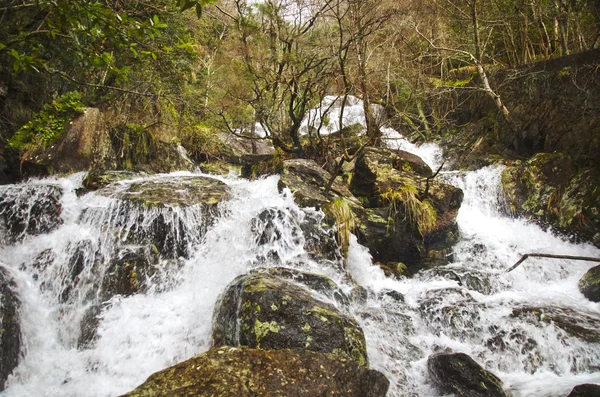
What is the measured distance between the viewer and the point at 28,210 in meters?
5.86

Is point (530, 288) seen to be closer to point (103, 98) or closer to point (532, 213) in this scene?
point (532, 213)

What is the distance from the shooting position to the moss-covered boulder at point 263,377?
236 cm

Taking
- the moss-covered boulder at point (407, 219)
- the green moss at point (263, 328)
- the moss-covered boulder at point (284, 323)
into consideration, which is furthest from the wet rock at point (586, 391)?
the moss-covered boulder at point (407, 219)

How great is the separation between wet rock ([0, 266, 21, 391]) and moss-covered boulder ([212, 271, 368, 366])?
86.8 inches

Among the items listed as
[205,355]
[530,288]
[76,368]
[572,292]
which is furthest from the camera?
[530,288]

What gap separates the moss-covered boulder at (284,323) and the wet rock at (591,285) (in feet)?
13.7

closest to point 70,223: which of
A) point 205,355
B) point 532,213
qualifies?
point 205,355

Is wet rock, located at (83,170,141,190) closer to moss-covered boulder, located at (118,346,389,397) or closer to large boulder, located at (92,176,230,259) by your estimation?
large boulder, located at (92,176,230,259)

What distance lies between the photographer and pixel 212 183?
7.73 m

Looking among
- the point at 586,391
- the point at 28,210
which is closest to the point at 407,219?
the point at 586,391

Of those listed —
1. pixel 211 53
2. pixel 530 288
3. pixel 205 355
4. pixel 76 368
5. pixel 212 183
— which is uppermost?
pixel 211 53

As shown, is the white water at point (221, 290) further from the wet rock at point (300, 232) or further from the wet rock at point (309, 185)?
the wet rock at point (309, 185)

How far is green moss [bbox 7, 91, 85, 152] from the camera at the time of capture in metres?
7.24

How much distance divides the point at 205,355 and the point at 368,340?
2.45m
